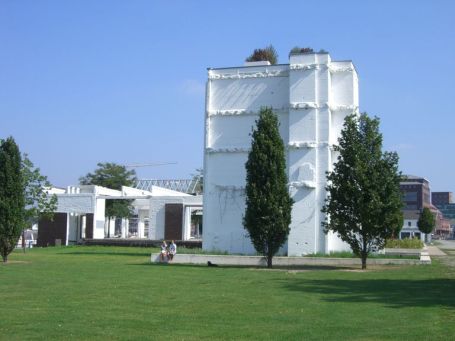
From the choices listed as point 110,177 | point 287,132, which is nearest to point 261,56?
point 287,132

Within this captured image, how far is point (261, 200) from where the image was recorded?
3181 centimetres

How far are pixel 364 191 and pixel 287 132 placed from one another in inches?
505

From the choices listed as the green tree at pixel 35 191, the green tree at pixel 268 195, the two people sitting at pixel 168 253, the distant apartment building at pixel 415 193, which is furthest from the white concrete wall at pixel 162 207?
the distant apartment building at pixel 415 193

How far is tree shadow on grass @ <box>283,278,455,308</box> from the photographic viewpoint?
53.0ft

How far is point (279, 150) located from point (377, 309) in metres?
18.4

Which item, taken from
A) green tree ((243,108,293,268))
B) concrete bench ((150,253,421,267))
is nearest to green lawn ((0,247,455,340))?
green tree ((243,108,293,268))

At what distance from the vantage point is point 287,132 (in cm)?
4300

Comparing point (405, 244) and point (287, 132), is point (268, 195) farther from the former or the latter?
point (405, 244)

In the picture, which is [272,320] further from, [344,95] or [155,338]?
[344,95]

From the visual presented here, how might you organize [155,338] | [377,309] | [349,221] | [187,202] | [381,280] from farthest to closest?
1. [187,202]
2. [349,221]
3. [381,280]
4. [377,309]
5. [155,338]

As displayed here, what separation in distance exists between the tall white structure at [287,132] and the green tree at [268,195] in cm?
936

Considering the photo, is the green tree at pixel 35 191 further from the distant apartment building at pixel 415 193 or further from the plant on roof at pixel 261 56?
the distant apartment building at pixel 415 193

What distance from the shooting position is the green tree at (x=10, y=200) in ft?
114

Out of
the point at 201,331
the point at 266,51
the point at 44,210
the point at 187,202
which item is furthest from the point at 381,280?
the point at 187,202
